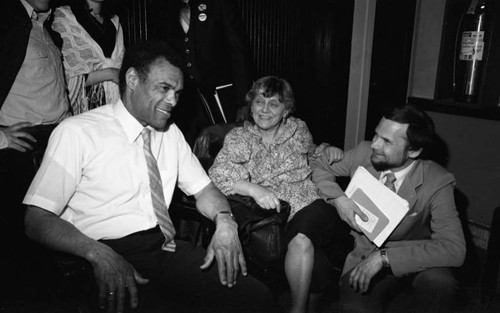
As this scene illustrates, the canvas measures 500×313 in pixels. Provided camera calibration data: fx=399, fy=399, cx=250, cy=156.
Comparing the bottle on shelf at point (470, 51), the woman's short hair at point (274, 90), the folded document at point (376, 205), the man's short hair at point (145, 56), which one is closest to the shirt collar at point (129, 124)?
the man's short hair at point (145, 56)

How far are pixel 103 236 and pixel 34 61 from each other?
1056 millimetres

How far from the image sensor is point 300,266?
2.13 m

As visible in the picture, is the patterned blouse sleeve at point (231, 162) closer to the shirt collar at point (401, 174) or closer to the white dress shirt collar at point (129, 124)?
the white dress shirt collar at point (129, 124)

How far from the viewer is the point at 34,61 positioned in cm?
215

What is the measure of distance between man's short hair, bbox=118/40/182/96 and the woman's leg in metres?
1.12

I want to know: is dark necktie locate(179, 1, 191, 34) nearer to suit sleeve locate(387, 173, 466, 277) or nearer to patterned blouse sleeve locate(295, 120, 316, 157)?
patterned blouse sleeve locate(295, 120, 316, 157)

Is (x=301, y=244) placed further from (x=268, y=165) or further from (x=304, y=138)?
(x=304, y=138)

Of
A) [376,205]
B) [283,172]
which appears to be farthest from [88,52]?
[376,205]

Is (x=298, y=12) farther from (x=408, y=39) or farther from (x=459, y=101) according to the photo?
(x=459, y=101)

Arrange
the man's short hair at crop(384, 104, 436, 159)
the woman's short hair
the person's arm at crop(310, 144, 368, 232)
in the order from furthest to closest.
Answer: the woman's short hair
the person's arm at crop(310, 144, 368, 232)
the man's short hair at crop(384, 104, 436, 159)

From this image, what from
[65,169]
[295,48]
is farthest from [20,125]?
[295,48]

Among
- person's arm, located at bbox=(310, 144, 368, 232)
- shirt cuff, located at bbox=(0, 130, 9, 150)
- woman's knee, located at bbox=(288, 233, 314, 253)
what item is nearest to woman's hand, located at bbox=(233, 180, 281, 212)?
woman's knee, located at bbox=(288, 233, 314, 253)

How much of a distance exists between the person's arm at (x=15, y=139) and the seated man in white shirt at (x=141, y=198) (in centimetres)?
33

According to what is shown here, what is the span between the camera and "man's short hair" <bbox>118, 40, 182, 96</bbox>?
6.15 feet
